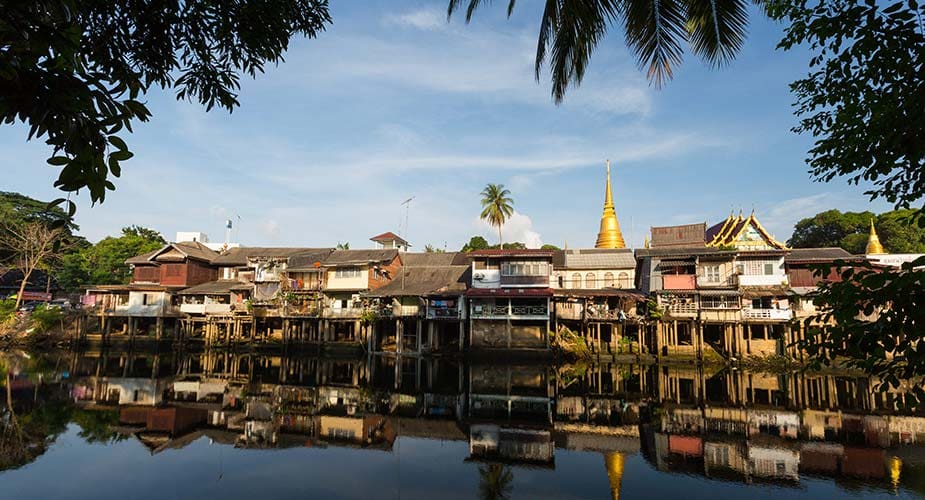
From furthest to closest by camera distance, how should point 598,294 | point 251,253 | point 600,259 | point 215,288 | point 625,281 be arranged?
1. point 251,253
2. point 215,288
3. point 600,259
4. point 625,281
5. point 598,294

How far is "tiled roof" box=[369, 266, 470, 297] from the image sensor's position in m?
37.0

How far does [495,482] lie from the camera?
476 inches

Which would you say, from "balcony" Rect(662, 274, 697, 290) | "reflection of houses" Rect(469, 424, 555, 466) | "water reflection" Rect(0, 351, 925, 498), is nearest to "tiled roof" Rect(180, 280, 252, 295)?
"water reflection" Rect(0, 351, 925, 498)

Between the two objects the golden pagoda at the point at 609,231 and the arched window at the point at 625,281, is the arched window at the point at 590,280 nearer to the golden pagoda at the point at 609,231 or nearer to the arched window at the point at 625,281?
the arched window at the point at 625,281

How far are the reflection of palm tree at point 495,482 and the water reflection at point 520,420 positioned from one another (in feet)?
0.20

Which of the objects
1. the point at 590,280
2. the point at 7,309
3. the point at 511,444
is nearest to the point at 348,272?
the point at 590,280

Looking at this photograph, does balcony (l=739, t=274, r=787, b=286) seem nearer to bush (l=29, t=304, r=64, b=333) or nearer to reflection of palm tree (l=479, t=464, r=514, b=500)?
reflection of palm tree (l=479, t=464, r=514, b=500)

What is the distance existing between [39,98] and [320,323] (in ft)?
126

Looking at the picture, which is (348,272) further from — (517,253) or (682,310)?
(682,310)

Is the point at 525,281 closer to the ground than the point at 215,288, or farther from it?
farther from it

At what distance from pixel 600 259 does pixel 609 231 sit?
13403mm

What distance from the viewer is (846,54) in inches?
213

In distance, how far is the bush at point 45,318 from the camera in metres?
39.4

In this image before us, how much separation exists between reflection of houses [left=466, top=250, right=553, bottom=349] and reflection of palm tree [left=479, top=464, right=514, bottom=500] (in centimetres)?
2137
